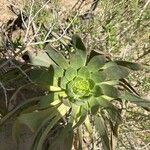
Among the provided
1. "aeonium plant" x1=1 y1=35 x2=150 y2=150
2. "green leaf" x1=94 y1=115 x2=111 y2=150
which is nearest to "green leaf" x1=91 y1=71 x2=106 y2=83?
"aeonium plant" x1=1 y1=35 x2=150 y2=150

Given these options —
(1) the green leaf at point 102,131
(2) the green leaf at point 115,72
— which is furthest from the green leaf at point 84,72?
(1) the green leaf at point 102,131

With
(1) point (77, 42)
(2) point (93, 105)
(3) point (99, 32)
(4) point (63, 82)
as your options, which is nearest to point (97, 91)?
(2) point (93, 105)

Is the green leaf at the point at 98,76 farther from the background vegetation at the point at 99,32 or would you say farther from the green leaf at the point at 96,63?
the background vegetation at the point at 99,32

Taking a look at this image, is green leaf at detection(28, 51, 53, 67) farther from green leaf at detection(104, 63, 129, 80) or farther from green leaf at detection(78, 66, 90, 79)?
green leaf at detection(104, 63, 129, 80)

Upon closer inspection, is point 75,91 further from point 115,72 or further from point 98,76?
point 115,72

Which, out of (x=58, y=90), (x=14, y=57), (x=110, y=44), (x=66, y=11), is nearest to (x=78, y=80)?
(x=58, y=90)

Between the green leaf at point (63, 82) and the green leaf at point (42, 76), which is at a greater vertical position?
the green leaf at point (42, 76)
